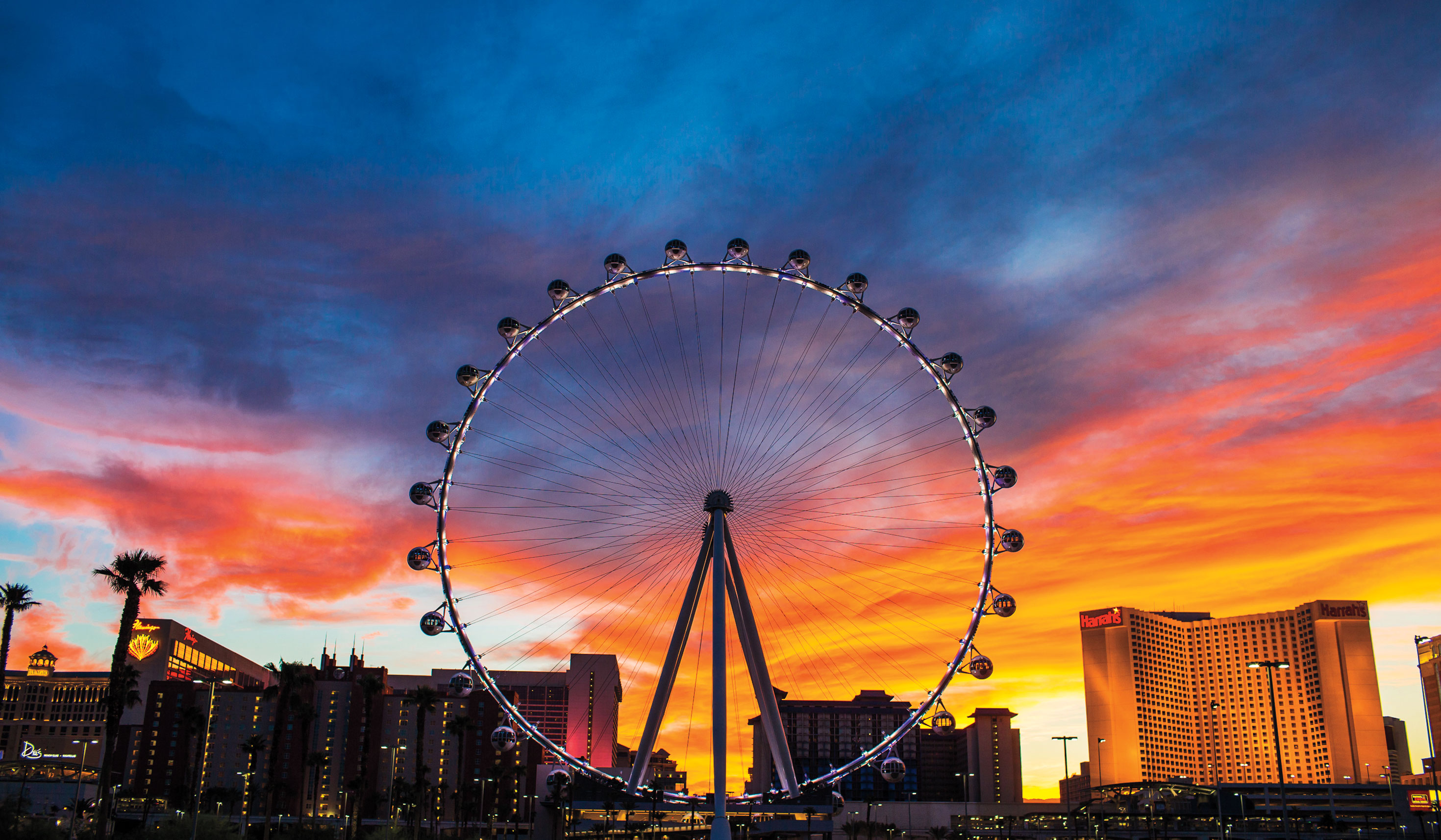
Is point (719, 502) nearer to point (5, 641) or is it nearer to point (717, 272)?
point (717, 272)

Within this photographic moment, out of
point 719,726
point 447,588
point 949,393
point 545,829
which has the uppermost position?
point 949,393

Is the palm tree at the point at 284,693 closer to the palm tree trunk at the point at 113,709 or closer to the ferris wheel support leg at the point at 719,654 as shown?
the palm tree trunk at the point at 113,709

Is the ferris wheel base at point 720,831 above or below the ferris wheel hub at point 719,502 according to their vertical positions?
below

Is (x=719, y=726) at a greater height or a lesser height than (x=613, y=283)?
lesser

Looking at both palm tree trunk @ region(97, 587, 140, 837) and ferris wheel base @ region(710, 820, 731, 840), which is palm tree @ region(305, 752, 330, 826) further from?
ferris wheel base @ region(710, 820, 731, 840)

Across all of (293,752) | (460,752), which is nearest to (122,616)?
(460,752)

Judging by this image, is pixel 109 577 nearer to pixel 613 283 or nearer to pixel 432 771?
pixel 613 283

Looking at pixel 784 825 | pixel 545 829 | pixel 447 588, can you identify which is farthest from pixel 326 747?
pixel 447 588

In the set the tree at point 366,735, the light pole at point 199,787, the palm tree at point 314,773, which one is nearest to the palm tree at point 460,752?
the tree at point 366,735
